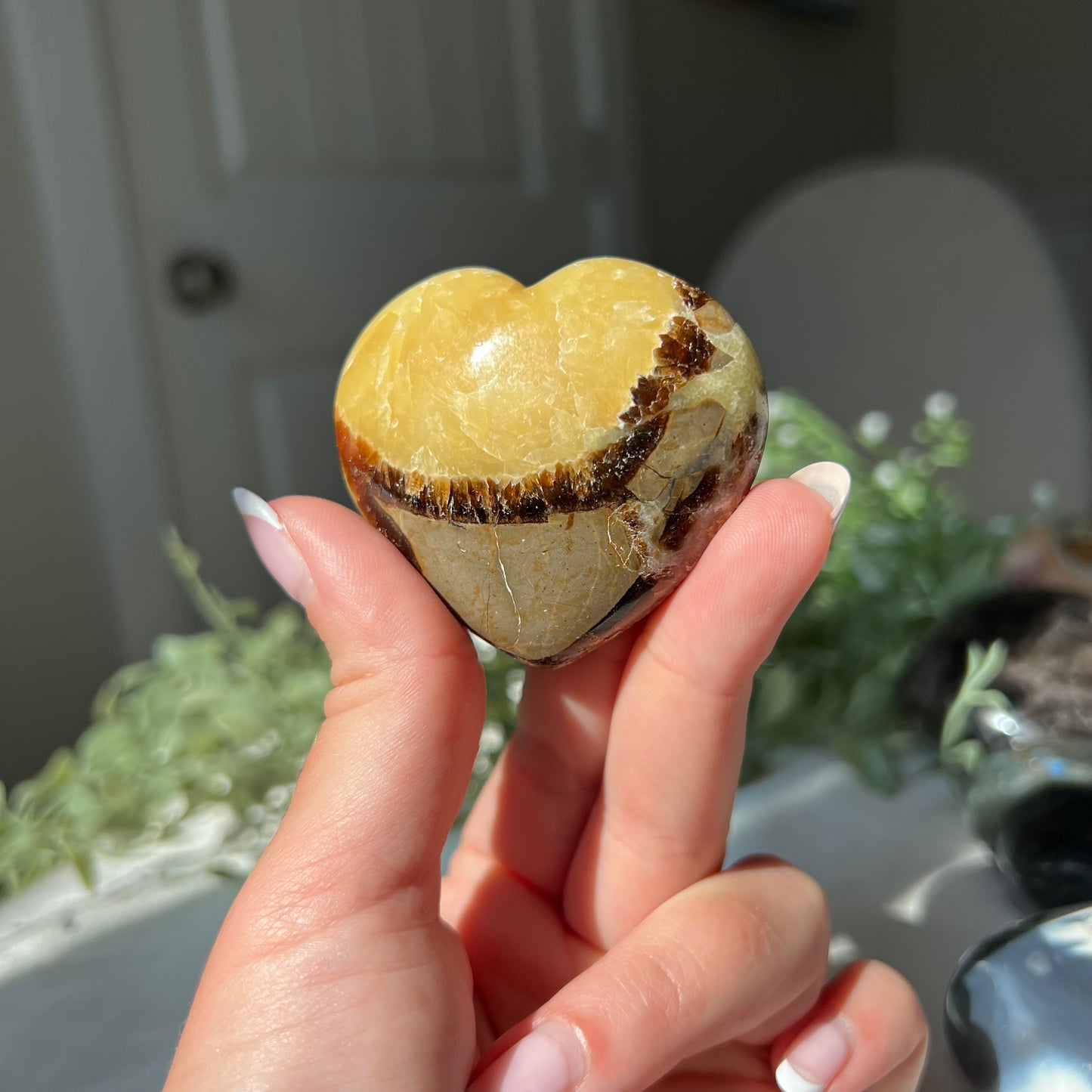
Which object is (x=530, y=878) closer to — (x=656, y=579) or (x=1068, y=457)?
(x=656, y=579)

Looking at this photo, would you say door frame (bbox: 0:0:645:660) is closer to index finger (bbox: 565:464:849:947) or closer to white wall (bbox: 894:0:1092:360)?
index finger (bbox: 565:464:849:947)

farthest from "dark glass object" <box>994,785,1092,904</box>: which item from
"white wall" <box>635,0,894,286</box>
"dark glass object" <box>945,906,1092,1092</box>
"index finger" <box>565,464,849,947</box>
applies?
"white wall" <box>635,0,894,286</box>

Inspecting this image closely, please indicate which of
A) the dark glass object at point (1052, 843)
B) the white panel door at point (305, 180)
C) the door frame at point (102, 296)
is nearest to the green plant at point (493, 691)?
the dark glass object at point (1052, 843)

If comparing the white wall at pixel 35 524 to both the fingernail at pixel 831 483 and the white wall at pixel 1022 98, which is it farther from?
the white wall at pixel 1022 98

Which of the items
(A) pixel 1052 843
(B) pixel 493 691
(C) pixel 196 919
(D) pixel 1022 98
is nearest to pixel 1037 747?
(A) pixel 1052 843

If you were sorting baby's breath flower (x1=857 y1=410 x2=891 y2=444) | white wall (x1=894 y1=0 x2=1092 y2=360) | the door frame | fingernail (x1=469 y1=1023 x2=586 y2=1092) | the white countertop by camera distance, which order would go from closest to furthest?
fingernail (x1=469 y1=1023 x2=586 y2=1092) < the white countertop < baby's breath flower (x1=857 y1=410 x2=891 y2=444) < the door frame < white wall (x1=894 y1=0 x2=1092 y2=360)

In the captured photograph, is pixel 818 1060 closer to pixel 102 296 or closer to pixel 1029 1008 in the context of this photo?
pixel 1029 1008

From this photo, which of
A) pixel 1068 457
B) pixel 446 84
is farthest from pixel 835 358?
pixel 446 84
